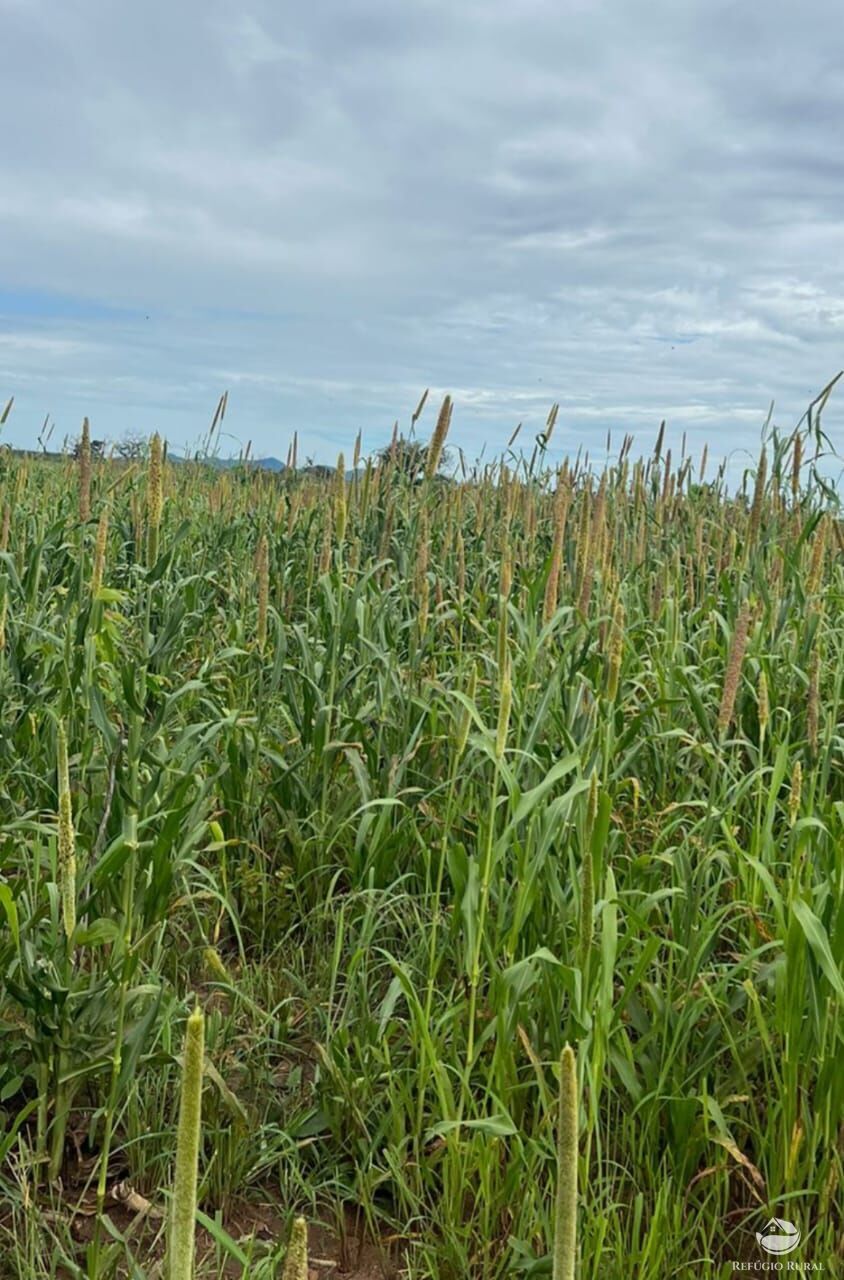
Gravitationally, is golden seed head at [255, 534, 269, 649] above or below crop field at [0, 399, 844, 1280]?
above

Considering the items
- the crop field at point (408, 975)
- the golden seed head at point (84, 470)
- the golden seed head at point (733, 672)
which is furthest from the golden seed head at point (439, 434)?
the golden seed head at point (733, 672)

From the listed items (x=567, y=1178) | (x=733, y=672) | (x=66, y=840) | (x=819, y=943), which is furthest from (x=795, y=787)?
(x=567, y=1178)

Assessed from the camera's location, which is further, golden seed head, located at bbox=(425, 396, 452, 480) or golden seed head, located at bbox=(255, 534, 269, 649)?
golden seed head, located at bbox=(425, 396, 452, 480)

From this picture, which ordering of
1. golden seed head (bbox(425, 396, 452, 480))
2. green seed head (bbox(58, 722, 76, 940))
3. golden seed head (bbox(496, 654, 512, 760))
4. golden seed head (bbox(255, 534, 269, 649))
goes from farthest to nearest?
golden seed head (bbox(425, 396, 452, 480))
golden seed head (bbox(255, 534, 269, 649))
golden seed head (bbox(496, 654, 512, 760))
green seed head (bbox(58, 722, 76, 940))

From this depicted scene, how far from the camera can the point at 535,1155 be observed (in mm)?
1648

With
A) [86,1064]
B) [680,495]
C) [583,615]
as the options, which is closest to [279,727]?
[583,615]

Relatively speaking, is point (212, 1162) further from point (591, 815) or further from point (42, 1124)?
point (591, 815)

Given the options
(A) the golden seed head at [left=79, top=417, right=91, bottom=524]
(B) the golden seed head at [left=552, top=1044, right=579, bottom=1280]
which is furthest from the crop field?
(B) the golden seed head at [left=552, top=1044, right=579, bottom=1280]

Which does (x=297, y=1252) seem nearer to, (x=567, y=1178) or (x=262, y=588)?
(x=567, y=1178)

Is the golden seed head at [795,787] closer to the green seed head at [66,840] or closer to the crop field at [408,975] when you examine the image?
the crop field at [408,975]

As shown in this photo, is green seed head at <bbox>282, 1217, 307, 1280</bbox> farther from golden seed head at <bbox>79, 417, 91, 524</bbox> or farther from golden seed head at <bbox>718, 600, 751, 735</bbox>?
golden seed head at <bbox>79, 417, 91, 524</bbox>

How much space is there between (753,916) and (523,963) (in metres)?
0.64

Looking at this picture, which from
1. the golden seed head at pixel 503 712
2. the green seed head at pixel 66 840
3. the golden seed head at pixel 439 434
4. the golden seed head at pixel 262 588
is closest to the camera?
the green seed head at pixel 66 840

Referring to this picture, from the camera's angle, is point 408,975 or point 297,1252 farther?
point 408,975
